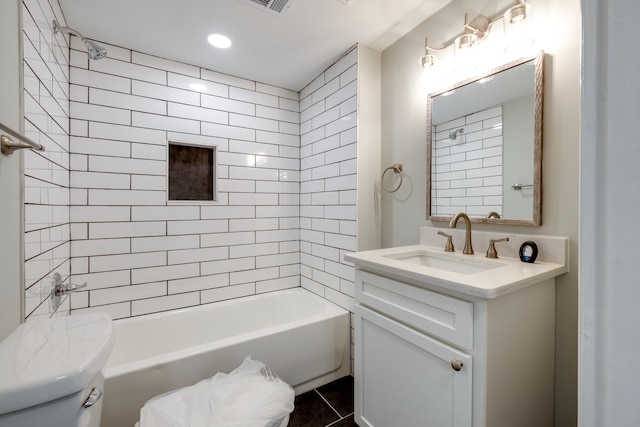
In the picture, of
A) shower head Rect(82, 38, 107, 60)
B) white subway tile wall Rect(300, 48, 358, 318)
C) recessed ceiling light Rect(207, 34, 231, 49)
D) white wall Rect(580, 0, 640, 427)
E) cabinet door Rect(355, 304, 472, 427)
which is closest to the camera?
white wall Rect(580, 0, 640, 427)

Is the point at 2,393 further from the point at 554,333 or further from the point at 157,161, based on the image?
the point at 554,333

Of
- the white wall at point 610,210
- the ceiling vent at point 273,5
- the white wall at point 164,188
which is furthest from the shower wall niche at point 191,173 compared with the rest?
the white wall at point 610,210

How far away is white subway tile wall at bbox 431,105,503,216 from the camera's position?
1.39 metres

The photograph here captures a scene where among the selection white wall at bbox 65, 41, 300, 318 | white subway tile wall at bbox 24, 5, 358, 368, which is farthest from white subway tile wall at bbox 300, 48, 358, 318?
white wall at bbox 65, 41, 300, 318

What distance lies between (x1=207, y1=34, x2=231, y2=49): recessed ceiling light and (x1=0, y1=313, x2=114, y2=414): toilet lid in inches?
68.2

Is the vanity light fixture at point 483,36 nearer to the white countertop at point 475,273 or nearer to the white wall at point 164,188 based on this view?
the white countertop at point 475,273

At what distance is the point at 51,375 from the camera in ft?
2.28

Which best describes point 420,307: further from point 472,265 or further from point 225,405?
point 225,405

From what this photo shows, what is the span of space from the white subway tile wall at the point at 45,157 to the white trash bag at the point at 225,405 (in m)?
0.64

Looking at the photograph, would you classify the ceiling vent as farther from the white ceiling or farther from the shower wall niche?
the shower wall niche

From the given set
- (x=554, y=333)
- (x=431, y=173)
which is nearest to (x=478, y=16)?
(x=431, y=173)

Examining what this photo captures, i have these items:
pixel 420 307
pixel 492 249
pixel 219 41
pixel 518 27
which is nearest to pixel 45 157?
pixel 219 41

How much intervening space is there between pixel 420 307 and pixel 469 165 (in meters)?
0.86

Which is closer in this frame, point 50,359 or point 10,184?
point 50,359
